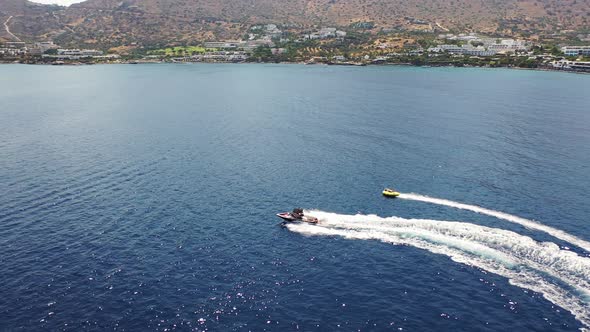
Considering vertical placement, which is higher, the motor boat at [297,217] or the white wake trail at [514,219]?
the motor boat at [297,217]

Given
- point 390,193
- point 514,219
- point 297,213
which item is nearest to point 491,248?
point 514,219

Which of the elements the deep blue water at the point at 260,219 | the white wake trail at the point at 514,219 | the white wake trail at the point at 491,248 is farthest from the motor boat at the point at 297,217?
the white wake trail at the point at 514,219

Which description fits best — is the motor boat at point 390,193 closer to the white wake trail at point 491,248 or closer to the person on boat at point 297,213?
the white wake trail at point 491,248

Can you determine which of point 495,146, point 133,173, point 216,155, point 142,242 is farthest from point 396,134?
point 142,242

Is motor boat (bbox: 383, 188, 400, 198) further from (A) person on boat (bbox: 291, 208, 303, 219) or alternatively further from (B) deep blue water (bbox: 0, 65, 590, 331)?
(A) person on boat (bbox: 291, 208, 303, 219)

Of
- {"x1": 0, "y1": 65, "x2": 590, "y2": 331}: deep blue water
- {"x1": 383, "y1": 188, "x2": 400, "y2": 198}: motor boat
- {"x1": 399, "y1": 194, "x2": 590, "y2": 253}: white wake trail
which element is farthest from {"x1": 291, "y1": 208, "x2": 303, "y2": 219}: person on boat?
{"x1": 399, "y1": 194, "x2": 590, "y2": 253}: white wake trail

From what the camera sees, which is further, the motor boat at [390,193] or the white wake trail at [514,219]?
the motor boat at [390,193]

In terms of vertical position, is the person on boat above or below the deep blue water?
above
